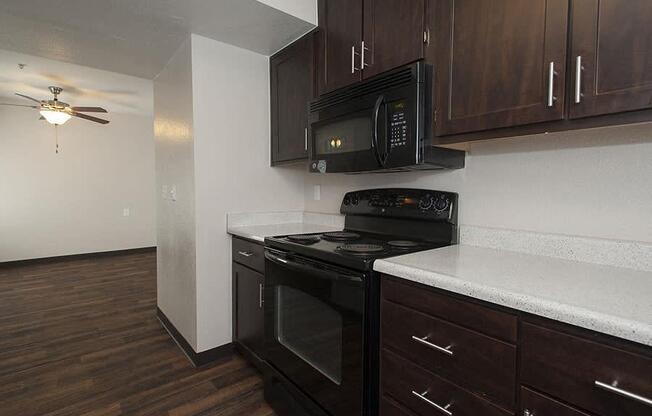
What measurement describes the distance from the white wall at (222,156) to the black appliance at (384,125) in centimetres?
71

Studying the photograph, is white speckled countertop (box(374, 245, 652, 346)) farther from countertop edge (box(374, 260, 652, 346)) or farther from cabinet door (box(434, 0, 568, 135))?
cabinet door (box(434, 0, 568, 135))

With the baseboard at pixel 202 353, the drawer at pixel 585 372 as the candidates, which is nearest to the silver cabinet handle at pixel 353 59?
the drawer at pixel 585 372

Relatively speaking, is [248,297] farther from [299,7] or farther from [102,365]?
[299,7]

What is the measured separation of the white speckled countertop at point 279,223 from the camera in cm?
211

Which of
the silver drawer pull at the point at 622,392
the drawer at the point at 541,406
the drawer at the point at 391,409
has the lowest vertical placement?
the drawer at the point at 391,409

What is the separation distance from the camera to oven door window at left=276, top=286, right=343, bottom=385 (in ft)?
4.42

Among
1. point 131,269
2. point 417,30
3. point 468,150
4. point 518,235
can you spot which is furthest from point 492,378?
point 131,269

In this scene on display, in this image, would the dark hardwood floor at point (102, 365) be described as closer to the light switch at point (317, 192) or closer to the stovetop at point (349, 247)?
the stovetop at point (349, 247)

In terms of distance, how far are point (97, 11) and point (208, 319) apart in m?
1.91

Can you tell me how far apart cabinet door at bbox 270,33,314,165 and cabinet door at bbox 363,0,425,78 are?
0.48 m

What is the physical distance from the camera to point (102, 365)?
2172 mm

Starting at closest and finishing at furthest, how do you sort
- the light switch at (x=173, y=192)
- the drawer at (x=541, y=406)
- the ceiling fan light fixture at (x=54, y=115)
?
the drawer at (x=541, y=406), the light switch at (x=173, y=192), the ceiling fan light fixture at (x=54, y=115)

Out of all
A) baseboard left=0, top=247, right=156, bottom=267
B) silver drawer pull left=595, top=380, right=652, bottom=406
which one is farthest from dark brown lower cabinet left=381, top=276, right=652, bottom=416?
baseboard left=0, top=247, right=156, bottom=267

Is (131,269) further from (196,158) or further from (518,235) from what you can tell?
(518,235)
